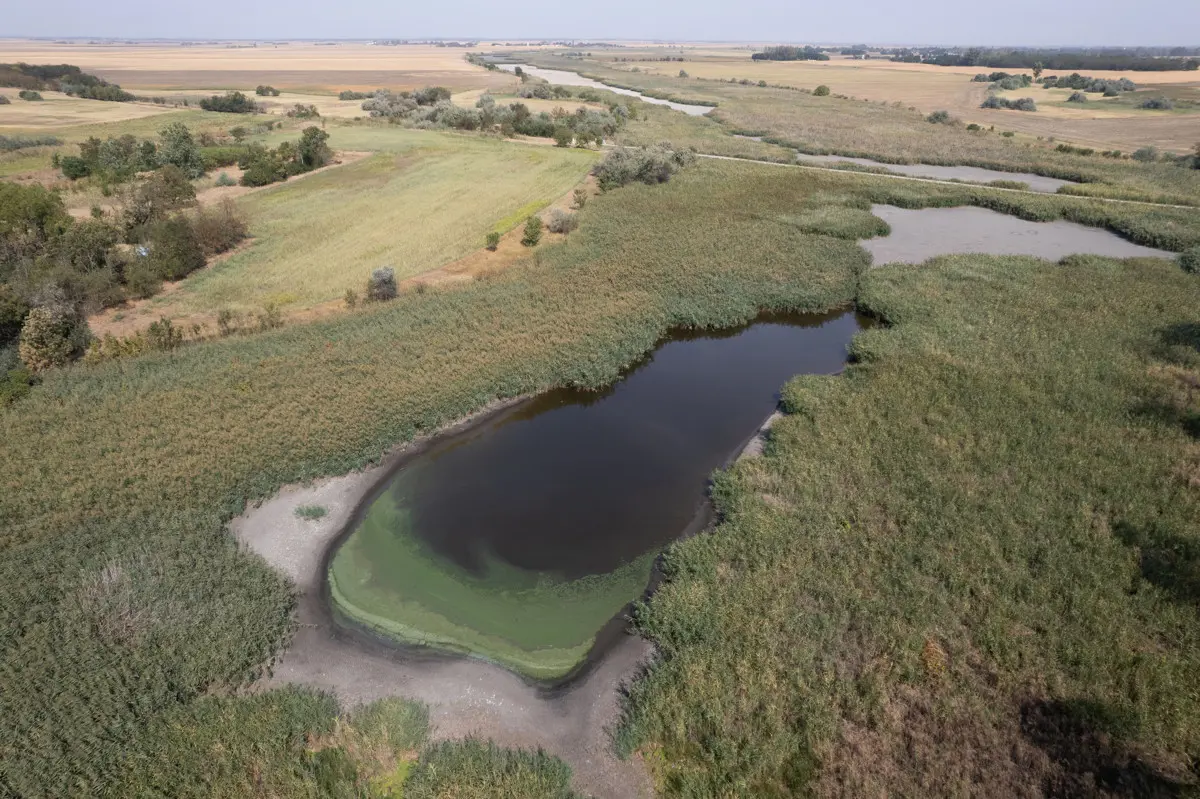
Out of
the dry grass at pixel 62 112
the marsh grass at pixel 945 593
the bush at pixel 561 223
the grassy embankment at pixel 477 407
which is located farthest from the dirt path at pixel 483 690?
the dry grass at pixel 62 112

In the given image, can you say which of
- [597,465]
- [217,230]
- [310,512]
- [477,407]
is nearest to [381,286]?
[477,407]

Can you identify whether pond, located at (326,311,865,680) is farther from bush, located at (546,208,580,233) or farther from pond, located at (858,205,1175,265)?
bush, located at (546,208,580,233)

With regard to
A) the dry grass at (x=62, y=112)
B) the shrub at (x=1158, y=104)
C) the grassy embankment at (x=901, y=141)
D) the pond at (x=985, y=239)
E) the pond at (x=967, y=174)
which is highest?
the shrub at (x=1158, y=104)

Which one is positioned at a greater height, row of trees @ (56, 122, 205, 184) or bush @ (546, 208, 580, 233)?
row of trees @ (56, 122, 205, 184)

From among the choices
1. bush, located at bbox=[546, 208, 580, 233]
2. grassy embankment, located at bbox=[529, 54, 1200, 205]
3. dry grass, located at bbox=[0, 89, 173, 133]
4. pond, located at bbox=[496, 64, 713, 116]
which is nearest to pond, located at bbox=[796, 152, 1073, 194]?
grassy embankment, located at bbox=[529, 54, 1200, 205]

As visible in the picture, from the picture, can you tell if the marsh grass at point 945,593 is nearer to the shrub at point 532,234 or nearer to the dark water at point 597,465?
the dark water at point 597,465

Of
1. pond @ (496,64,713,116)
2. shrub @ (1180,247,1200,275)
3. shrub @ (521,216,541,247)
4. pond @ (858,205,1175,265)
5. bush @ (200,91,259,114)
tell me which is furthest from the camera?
pond @ (496,64,713,116)
